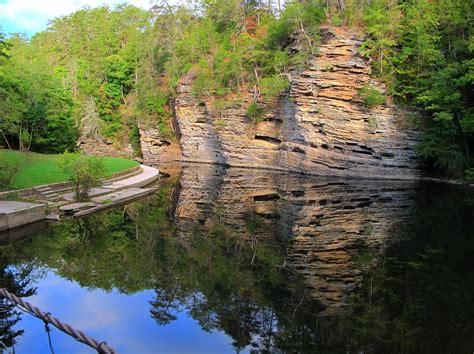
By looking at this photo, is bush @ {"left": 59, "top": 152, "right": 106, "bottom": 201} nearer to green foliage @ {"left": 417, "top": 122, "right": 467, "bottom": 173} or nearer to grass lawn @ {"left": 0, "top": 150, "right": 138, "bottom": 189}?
grass lawn @ {"left": 0, "top": 150, "right": 138, "bottom": 189}

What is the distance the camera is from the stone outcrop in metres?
10.2

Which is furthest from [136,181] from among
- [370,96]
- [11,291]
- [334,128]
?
[370,96]

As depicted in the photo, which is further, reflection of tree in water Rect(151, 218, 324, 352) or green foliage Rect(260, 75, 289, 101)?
green foliage Rect(260, 75, 289, 101)

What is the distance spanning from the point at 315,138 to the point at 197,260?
22.4 m

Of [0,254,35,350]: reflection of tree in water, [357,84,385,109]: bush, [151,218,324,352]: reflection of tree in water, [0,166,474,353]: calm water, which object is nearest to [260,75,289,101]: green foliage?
[357,84,385,109]: bush

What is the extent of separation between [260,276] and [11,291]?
5.33 metres

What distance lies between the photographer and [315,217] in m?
16.6

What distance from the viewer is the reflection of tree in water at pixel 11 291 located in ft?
22.1

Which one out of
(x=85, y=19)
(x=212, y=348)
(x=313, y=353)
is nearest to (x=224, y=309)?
(x=212, y=348)

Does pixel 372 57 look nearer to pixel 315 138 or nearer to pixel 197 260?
pixel 315 138

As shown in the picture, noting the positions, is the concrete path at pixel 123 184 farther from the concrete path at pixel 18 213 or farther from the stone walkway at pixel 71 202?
the concrete path at pixel 18 213

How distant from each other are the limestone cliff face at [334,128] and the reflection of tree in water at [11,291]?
23.9 metres

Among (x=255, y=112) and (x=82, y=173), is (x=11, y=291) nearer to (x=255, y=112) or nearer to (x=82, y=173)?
(x=82, y=173)

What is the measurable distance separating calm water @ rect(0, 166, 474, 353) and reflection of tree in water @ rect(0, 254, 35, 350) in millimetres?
38
